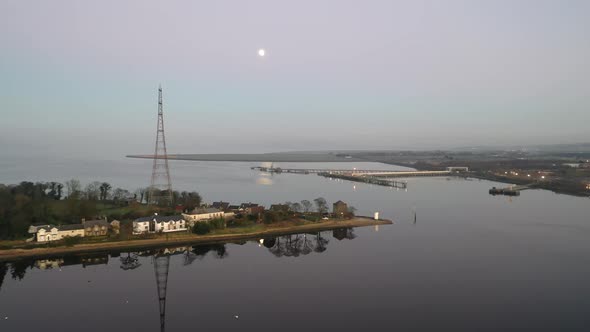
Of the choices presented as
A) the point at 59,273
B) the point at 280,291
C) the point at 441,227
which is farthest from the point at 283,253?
the point at 441,227

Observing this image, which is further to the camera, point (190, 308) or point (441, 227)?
point (441, 227)

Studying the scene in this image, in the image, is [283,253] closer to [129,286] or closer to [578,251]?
[129,286]

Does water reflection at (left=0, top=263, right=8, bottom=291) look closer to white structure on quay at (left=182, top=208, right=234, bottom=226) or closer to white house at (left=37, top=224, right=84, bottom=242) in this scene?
white house at (left=37, top=224, right=84, bottom=242)

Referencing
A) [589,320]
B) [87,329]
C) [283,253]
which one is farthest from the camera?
[283,253]

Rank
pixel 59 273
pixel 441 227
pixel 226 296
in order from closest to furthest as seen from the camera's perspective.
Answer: pixel 226 296 → pixel 59 273 → pixel 441 227

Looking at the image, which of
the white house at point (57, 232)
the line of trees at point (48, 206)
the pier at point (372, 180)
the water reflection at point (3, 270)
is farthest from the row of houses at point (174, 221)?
the pier at point (372, 180)

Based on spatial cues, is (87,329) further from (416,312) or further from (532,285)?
(532,285)

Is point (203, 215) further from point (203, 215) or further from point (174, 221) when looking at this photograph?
point (174, 221)
